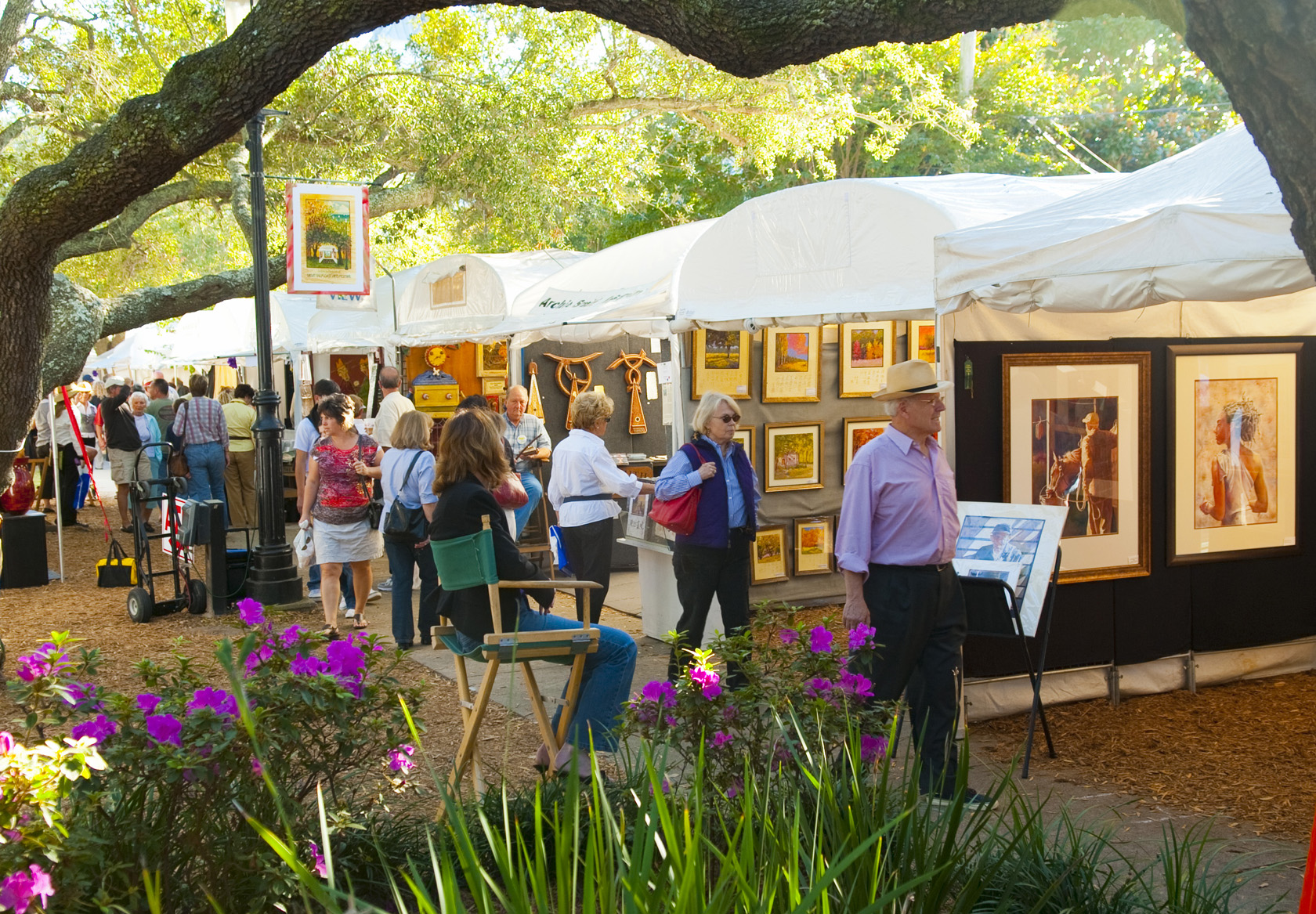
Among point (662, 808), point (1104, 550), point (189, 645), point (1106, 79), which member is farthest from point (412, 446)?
point (1106, 79)

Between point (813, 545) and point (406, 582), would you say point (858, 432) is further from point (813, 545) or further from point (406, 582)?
point (406, 582)

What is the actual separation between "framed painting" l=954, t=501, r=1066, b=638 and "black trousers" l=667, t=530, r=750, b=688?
4.36ft

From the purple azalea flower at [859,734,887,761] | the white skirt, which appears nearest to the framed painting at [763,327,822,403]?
the white skirt

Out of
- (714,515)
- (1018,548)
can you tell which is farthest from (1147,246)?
(714,515)

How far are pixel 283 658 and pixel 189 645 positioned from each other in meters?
6.10

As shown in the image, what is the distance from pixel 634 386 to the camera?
12.7 meters

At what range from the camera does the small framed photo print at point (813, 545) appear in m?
10.1

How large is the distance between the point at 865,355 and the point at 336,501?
14.9 ft

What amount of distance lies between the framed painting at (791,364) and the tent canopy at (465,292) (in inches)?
122

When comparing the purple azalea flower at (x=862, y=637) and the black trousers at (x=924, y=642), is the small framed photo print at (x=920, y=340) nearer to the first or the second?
the black trousers at (x=924, y=642)

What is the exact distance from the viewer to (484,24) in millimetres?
19969

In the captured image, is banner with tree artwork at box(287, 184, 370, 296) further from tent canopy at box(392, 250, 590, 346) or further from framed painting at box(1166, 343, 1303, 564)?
framed painting at box(1166, 343, 1303, 564)

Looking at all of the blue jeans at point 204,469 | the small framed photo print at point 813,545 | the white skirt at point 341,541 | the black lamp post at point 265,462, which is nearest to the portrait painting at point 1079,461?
the small framed photo print at point 813,545

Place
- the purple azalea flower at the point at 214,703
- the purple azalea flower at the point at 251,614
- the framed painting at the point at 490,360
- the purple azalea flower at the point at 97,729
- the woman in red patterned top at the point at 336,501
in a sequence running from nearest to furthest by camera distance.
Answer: the purple azalea flower at the point at 97,729
the purple azalea flower at the point at 214,703
the purple azalea flower at the point at 251,614
the woman in red patterned top at the point at 336,501
the framed painting at the point at 490,360
